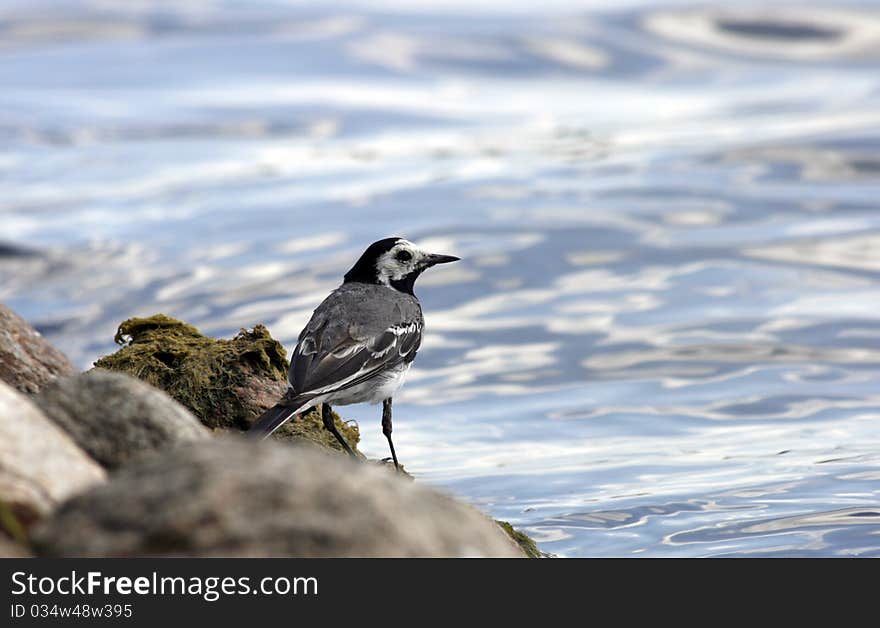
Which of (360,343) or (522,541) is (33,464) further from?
(522,541)

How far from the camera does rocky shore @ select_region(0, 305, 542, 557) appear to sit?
6.02m

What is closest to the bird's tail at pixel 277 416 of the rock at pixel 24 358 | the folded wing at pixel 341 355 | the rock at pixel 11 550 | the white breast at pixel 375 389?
the folded wing at pixel 341 355

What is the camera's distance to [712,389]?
20.6m

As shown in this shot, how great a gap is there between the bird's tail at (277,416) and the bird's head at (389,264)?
240cm

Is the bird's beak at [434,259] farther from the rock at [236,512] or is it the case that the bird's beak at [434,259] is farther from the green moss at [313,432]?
the rock at [236,512]

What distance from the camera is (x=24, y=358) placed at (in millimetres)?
11703

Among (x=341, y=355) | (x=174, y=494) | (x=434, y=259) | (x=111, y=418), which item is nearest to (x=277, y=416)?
(x=341, y=355)

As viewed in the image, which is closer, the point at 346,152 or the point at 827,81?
the point at 346,152

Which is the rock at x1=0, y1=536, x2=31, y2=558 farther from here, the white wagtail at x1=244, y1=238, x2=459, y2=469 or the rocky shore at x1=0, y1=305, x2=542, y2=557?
the white wagtail at x1=244, y1=238, x2=459, y2=469

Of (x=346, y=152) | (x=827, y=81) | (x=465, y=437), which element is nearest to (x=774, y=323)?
(x=465, y=437)

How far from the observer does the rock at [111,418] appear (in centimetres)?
737

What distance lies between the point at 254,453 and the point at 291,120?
32.4 meters

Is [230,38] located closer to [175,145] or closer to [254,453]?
[175,145]

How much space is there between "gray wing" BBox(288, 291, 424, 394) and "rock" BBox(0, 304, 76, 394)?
2.13 meters
